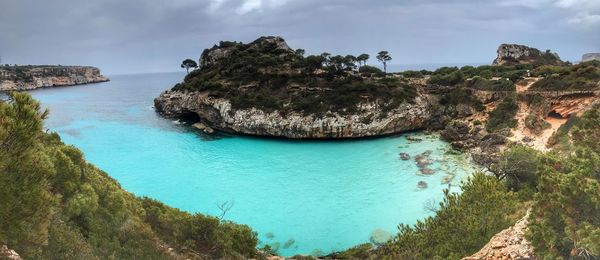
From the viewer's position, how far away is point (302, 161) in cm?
3416

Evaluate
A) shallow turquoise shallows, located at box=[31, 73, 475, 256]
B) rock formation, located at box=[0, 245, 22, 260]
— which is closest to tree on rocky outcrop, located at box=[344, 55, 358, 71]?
shallow turquoise shallows, located at box=[31, 73, 475, 256]

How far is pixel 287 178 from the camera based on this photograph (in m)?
29.2

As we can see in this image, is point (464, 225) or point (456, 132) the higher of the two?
point (464, 225)

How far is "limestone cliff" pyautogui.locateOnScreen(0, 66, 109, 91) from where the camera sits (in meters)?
121

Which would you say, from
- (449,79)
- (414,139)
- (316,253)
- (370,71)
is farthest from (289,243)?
(370,71)

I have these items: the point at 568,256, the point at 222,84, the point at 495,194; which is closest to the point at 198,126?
the point at 222,84

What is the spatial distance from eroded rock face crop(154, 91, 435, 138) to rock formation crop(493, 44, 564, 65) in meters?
39.7

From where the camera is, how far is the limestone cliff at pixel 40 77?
12069 centimetres

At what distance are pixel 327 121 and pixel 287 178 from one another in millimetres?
14641

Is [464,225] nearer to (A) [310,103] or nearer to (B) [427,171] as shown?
(B) [427,171]

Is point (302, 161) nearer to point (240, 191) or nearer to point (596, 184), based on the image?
point (240, 191)

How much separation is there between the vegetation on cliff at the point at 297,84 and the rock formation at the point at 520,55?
3453 cm

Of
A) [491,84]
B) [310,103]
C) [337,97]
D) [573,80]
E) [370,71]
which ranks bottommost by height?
[310,103]

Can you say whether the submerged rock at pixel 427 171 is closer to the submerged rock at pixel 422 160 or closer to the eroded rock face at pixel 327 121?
the submerged rock at pixel 422 160
